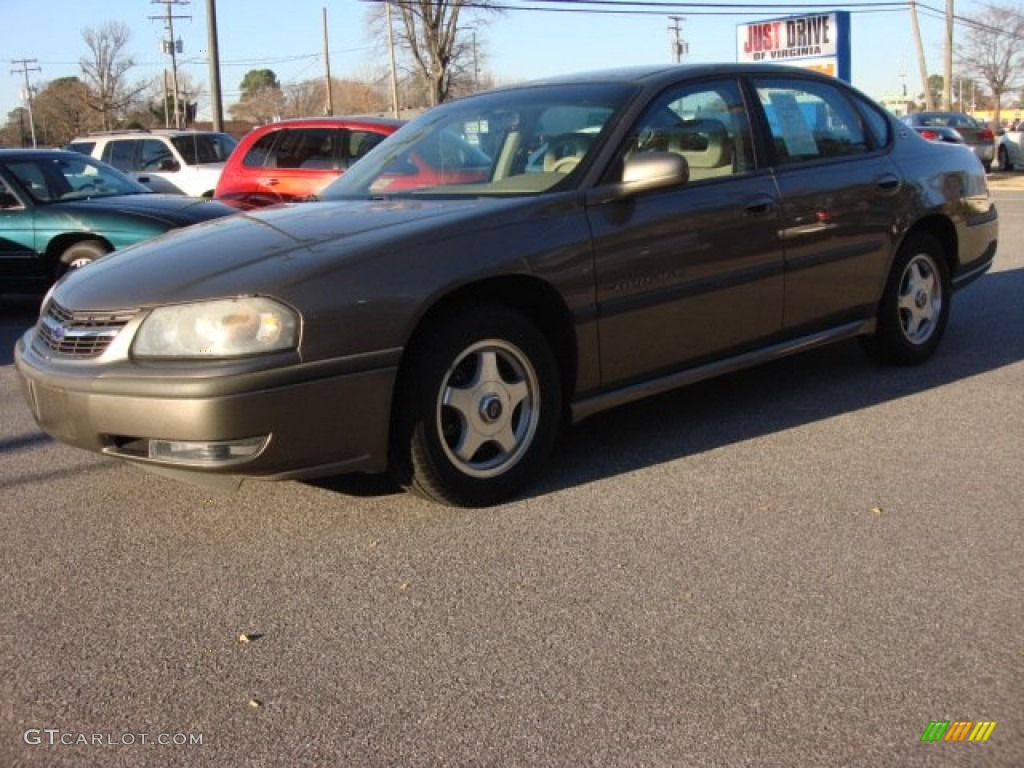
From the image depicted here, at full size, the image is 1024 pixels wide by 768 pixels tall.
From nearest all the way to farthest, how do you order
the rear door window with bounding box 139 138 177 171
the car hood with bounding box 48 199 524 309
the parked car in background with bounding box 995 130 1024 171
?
the car hood with bounding box 48 199 524 309, the rear door window with bounding box 139 138 177 171, the parked car in background with bounding box 995 130 1024 171

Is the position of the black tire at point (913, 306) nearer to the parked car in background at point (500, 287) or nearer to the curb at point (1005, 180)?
the parked car in background at point (500, 287)

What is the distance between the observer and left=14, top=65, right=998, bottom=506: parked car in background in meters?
3.50

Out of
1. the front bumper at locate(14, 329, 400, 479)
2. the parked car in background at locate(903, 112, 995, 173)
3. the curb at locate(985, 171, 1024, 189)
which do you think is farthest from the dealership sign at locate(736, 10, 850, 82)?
the front bumper at locate(14, 329, 400, 479)

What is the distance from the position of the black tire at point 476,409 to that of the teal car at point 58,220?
520 cm

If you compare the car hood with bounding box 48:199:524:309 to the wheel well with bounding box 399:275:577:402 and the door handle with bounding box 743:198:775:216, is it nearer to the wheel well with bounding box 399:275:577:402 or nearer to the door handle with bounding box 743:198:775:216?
the wheel well with bounding box 399:275:577:402

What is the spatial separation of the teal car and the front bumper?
509cm

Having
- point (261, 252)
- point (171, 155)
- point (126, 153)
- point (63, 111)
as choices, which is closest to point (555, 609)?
point (261, 252)

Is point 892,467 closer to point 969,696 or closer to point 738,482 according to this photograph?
point 738,482

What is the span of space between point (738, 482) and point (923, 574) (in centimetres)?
97

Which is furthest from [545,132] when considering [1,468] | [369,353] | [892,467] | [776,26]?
[776,26]

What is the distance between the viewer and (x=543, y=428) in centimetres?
412

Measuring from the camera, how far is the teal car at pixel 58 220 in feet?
28.5

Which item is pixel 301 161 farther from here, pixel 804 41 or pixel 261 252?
pixel 804 41

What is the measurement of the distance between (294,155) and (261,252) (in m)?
7.20
